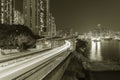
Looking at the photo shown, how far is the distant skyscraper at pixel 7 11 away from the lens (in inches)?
Result: 3648

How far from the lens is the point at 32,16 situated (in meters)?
127

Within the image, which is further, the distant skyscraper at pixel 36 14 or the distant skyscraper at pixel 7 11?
the distant skyscraper at pixel 36 14

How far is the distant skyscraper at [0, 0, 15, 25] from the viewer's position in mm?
92656

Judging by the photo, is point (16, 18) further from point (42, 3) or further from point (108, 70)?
point (108, 70)

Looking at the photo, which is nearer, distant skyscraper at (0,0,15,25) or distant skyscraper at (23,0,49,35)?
distant skyscraper at (0,0,15,25)

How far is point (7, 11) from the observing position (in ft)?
333

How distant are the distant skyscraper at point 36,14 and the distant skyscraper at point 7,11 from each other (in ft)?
56.0

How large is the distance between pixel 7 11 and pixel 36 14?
2931cm

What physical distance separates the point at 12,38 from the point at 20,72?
79.6 feet

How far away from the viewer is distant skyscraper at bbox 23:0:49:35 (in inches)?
4930

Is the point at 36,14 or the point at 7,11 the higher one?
the point at 36,14

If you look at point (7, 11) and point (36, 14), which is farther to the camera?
point (36, 14)

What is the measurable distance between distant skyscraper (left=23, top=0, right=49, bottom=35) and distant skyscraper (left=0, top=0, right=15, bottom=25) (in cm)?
1705

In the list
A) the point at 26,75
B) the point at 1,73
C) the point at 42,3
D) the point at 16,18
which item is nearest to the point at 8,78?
the point at 1,73
